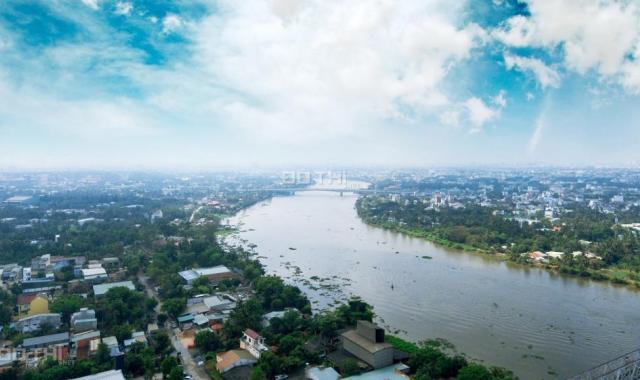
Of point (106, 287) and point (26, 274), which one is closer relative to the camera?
point (106, 287)

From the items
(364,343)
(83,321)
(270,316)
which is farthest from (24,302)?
(364,343)

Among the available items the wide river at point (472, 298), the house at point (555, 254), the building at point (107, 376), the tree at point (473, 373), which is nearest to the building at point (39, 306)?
the building at point (107, 376)

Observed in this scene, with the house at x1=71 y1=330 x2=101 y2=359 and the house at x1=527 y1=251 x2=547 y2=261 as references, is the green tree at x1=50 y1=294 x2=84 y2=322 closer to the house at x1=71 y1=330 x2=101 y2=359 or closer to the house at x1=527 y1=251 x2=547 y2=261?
the house at x1=71 y1=330 x2=101 y2=359

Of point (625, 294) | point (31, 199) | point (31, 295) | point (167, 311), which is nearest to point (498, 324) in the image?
point (625, 294)

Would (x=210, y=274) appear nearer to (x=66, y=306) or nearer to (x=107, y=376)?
(x=66, y=306)

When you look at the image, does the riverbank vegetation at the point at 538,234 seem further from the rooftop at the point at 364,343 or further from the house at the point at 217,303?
the house at the point at 217,303

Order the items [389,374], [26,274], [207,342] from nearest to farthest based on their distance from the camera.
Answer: [389,374] → [207,342] → [26,274]
